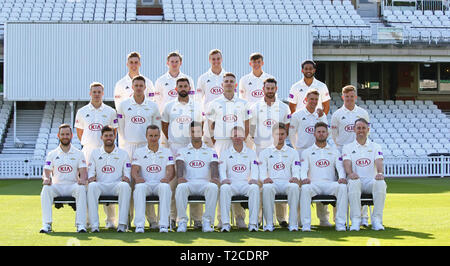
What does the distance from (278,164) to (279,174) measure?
14 cm

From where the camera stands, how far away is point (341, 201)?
1054 cm

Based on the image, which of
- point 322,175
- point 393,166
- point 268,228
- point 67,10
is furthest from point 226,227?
point 67,10

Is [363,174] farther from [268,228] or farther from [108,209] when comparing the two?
[108,209]

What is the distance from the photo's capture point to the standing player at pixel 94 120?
37.4 ft

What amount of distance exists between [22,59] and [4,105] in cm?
349

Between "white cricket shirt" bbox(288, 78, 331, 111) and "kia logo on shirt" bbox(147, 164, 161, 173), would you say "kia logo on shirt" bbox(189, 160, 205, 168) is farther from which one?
"white cricket shirt" bbox(288, 78, 331, 111)

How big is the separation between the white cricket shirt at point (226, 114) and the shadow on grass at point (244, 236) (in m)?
1.69

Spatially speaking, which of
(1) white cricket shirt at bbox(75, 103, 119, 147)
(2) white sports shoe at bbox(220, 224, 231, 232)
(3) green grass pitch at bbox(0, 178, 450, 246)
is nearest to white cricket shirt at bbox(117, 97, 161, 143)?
(1) white cricket shirt at bbox(75, 103, 119, 147)

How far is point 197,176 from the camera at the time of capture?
10.9 m

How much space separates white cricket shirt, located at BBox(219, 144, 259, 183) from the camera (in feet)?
35.8

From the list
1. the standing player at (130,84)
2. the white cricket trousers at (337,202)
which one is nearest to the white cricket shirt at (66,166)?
the standing player at (130,84)

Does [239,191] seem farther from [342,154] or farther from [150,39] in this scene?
[150,39]

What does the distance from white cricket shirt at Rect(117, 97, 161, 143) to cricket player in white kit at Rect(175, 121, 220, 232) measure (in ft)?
2.36
